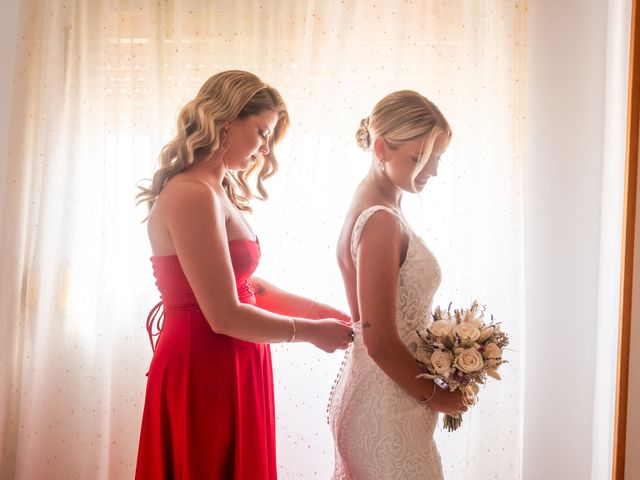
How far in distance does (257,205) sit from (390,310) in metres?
1.18

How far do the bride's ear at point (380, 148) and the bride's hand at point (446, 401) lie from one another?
70cm

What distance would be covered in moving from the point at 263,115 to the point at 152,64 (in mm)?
971

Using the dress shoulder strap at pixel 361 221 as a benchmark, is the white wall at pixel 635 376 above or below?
below

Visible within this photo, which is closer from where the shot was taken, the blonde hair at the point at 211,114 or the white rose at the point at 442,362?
the white rose at the point at 442,362

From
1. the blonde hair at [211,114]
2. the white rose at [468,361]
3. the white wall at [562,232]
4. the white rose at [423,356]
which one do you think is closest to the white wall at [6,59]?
A: the blonde hair at [211,114]

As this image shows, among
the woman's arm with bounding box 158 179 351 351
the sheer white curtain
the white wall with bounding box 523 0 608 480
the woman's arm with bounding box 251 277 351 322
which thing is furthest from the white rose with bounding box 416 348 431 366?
the white wall with bounding box 523 0 608 480

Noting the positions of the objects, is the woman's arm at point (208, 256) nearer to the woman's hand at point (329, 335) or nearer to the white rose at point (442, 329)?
the woman's hand at point (329, 335)

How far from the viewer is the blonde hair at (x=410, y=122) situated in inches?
72.7

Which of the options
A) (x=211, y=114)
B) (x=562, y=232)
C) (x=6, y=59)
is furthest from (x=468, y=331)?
(x=6, y=59)

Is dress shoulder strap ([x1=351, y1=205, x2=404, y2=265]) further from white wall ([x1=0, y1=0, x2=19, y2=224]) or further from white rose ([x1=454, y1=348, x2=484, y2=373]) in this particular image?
white wall ([x1=0, y1=0, x2=19, y2=224])

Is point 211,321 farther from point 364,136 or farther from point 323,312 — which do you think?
point 364,136

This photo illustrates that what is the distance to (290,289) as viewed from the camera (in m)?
2.75

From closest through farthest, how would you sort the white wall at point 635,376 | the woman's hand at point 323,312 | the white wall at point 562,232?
the white wall at point 635,376 < the woman's hand at point 323,312 < the white wall at point 562,232

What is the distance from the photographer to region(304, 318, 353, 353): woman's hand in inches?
78.2
